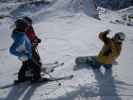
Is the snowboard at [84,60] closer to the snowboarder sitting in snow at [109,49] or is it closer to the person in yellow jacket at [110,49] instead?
the snowboarder sitting in snow at [109,49]

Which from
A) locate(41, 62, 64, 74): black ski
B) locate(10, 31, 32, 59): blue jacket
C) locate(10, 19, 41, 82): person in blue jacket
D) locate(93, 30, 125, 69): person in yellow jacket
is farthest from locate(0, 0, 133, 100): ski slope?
locate(10, 31, 32, 59): blue jacket

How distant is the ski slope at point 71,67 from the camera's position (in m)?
6.55

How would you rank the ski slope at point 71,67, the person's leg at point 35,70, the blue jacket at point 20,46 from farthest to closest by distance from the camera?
1. the person's leg at point 35,70
2. the blue jacket at point 20,46
3. the ski slope at point 71,67

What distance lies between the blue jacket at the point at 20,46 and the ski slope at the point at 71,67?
3.03 feet

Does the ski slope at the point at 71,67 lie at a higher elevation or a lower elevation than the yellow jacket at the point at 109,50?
lower

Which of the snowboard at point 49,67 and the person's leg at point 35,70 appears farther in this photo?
the snowboard at point 49,67

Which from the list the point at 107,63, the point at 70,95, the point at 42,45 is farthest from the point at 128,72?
the point at 42,45

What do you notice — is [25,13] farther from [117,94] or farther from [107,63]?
[117,94]

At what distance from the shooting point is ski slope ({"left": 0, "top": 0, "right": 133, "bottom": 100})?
6.55m

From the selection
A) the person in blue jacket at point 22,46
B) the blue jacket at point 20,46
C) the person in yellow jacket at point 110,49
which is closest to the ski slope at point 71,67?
the person in yellow jacket at point 110,49

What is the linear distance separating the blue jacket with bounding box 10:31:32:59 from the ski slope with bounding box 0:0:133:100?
0.92m

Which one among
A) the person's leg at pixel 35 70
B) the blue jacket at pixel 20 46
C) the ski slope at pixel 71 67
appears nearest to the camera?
the ski slope at pixel 71 67

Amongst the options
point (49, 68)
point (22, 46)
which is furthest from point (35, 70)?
point (49, 68)

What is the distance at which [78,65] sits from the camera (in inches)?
324
